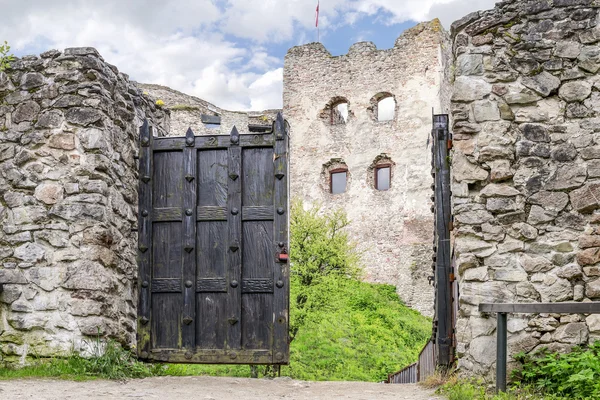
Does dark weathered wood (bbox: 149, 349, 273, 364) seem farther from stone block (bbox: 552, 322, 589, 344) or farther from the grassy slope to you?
the grassy slope

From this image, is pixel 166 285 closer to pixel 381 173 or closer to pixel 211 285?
pixel 211 285

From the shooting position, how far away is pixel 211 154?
5.97m

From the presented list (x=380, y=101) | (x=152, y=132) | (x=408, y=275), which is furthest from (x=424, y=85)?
(x=152, y=132)

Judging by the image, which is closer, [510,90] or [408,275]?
[510,90]

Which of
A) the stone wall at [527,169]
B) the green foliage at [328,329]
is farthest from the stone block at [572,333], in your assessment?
the green foliage at [328,329]

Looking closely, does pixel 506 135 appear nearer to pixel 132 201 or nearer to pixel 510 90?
pixel 510 90

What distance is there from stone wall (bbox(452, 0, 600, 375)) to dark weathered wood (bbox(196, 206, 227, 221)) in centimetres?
194

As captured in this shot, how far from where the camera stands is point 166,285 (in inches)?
230

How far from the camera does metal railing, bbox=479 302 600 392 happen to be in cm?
430

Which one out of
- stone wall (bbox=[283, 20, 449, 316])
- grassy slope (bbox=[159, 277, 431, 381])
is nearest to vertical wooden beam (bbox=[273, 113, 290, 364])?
grassy slope (bbox=[159, 277, 431, 381])

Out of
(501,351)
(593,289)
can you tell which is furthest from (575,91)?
(501,351)

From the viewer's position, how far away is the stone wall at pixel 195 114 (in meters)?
22.7

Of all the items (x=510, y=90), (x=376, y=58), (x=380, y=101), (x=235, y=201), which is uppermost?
(x=376, y=58)

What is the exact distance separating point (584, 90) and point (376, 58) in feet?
58.3
